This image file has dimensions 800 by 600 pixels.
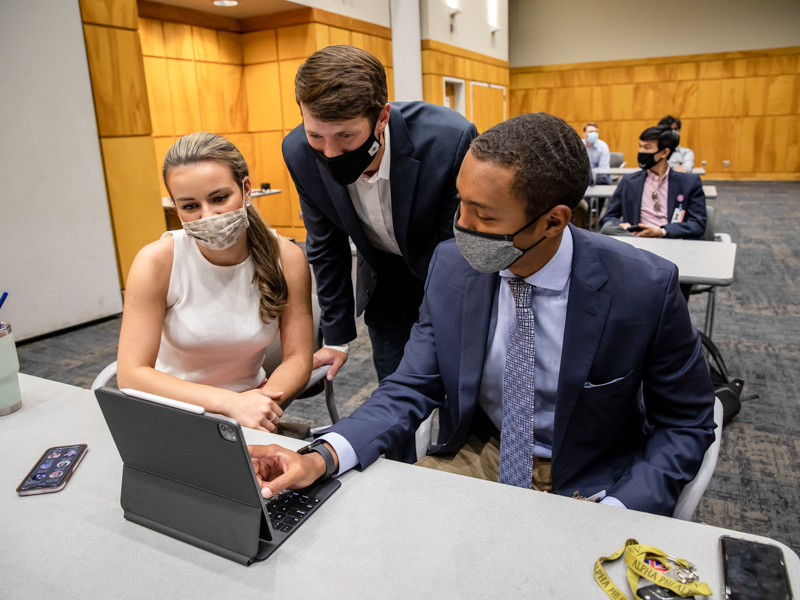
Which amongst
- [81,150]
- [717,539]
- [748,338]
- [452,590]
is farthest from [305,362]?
[81,150]

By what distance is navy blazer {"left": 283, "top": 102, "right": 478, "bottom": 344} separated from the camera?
1.77m

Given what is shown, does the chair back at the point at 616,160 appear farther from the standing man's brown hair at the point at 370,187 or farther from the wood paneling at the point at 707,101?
the standing man's brown hair at the point at 370,187

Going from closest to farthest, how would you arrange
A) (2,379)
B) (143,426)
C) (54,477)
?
(143,426) → (54,477) → (2,379)

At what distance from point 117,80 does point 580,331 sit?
4469mm

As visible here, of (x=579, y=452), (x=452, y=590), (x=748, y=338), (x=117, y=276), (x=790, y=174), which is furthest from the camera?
(x=790, y=174)

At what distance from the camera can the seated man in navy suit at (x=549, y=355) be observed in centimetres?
113

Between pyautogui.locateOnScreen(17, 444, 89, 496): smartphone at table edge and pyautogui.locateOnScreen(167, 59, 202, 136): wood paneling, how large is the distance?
6472 mm

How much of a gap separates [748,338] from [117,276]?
4.56 metres

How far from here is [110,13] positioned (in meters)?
4.38

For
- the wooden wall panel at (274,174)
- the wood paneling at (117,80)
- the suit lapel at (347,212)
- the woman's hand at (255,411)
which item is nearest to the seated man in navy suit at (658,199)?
the suit lapel at (347,212)

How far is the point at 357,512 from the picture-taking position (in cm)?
99

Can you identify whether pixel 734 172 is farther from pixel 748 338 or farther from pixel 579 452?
pixel 579 452

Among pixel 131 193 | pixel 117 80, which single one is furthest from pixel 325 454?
pixel 117 80

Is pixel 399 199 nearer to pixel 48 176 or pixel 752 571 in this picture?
pixel 752 571
